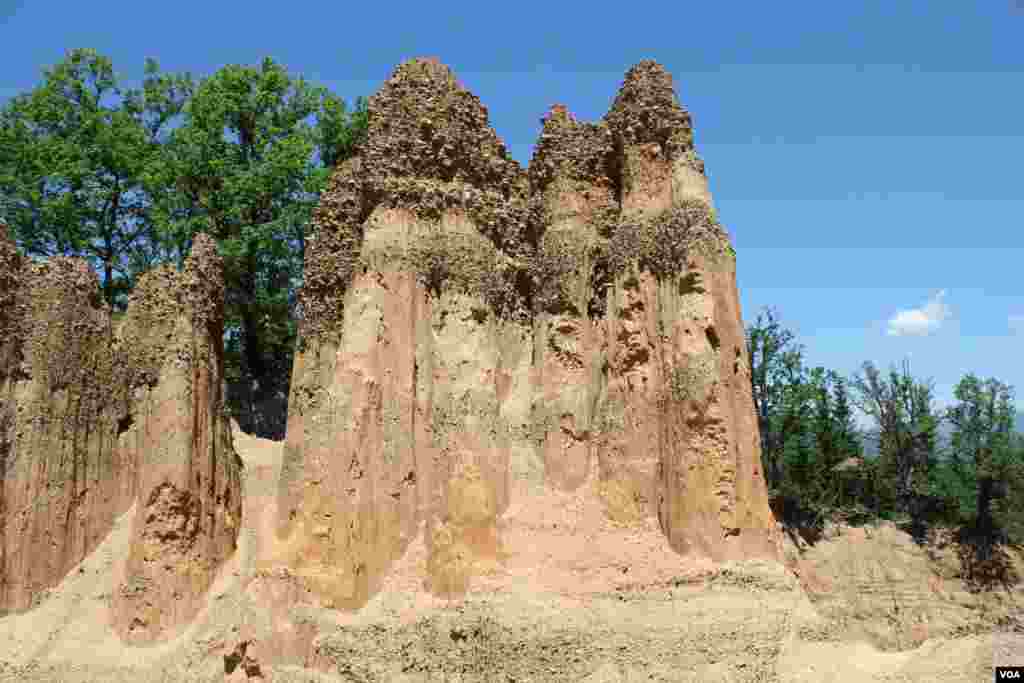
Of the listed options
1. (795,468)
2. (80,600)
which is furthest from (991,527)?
(80,600)

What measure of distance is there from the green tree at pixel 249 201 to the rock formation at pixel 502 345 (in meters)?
10.4

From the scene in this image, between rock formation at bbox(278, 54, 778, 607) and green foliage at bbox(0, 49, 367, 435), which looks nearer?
rock formation at bbox(278, 54, 778, 607)

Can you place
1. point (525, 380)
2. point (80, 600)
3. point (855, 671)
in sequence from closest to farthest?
point (855, 671)
point (80, 600)
point (525, 380)

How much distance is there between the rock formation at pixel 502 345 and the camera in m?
16.5

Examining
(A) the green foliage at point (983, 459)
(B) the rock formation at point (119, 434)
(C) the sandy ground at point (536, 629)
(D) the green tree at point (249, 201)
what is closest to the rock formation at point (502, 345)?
(C) the sandy ground at point (536, 629)

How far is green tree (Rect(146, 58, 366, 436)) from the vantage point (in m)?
29.3

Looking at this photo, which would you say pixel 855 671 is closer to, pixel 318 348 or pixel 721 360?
pixel 721 360

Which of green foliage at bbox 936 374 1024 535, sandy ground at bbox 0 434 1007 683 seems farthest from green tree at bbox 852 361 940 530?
sandy ground at bbox 0 434 1007 683

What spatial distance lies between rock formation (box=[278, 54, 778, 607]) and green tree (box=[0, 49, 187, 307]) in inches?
570

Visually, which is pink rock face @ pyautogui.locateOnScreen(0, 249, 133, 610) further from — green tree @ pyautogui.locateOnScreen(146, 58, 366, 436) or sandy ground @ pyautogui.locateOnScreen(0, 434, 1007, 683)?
green tree @ pyautogui.locateOnScreen(146, 58, 366, 436)

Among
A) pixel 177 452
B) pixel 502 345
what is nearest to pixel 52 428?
pixel 177 452

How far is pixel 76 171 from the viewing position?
29656mm

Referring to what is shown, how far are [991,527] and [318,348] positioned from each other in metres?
27.3

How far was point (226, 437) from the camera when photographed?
19.2m
